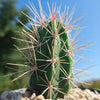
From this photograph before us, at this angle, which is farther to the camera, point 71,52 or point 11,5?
point 11,5

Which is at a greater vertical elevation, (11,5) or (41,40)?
(11,5)

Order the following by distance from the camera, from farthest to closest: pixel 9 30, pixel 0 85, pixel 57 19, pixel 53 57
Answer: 1. pixel 9 30
2. pixel 0 85
3. pixel 57 19
4. pixel 53 57

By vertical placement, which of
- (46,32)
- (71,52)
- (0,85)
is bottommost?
(0,85)

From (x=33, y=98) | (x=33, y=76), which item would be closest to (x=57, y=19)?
(x=33, y=76)

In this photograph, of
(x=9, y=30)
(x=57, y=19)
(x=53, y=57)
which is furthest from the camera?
(x=9, y=30)

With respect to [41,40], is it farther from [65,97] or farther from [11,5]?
[11,5]
